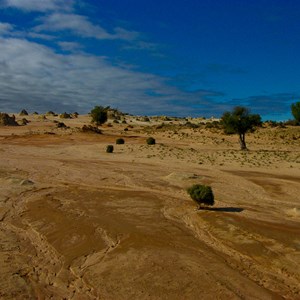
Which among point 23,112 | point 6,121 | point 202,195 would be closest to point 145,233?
point 202,195

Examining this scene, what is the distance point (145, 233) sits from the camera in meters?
15.5

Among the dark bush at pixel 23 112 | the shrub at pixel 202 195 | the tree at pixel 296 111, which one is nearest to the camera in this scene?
the shrub at pixel 202 195

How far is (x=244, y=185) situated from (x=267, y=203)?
5.08m

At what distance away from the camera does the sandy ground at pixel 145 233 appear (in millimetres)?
11078

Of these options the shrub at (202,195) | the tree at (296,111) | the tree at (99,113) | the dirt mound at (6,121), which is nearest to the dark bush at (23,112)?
the dirt mound at (6,121)

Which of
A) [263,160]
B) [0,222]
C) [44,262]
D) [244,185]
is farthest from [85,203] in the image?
[263,160]

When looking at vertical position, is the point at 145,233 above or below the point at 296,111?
below

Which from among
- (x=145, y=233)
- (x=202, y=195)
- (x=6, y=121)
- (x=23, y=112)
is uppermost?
(x=23, y=112)

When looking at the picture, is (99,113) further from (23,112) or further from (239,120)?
(23,112)

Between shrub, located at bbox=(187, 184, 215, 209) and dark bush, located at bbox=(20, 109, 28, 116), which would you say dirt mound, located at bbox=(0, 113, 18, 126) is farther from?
shrub, located at bbox=(187, 184, 215, 209)

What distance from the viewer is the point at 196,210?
19531 millimetres

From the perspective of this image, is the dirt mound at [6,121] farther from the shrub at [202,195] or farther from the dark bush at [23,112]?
the shrub at [202,195]

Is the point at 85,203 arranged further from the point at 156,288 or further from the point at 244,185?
the point at 244,185

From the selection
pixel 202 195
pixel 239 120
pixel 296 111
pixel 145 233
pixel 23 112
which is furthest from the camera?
pixel 23 112
